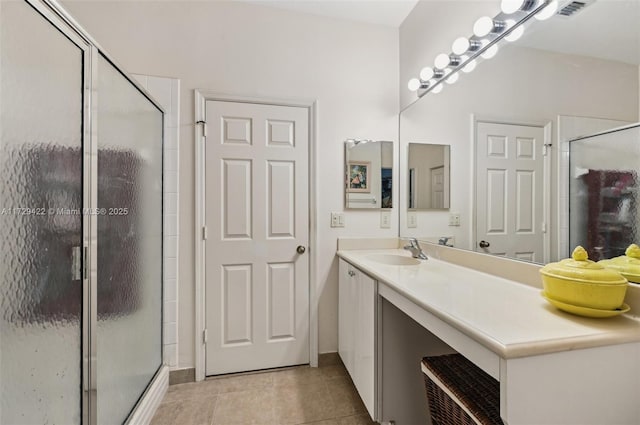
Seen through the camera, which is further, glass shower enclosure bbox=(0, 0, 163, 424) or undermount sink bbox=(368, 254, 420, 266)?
undermount sink bbox=(368, 254, 420, 266)

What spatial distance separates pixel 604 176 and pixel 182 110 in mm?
2148

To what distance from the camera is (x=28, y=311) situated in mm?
795

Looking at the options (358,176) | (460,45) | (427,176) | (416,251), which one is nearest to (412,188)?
(427,176)

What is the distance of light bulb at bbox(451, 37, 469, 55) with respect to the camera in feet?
4.75

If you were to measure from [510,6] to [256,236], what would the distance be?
1815 millimetres

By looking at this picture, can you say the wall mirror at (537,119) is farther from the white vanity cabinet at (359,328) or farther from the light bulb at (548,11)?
the white vanity cabinet at (359,328)

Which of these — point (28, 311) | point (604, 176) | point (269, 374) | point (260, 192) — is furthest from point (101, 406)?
point (604, 176)

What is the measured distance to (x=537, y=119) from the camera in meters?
1.11

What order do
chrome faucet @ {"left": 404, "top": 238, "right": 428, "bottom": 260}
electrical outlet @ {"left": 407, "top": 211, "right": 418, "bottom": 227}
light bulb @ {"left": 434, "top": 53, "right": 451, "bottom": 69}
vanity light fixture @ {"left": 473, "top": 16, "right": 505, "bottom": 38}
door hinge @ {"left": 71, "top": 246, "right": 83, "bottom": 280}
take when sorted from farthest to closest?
1. electrical outlet @ {"left": 407, "top": 211, "right": 418, "bottom": 227}
2. chrome faucet @ {"left": 404, "top": 238, "right": 428, "bottom": 260}
3. light bulb @ {"left": 434, "top": 53, "right": 451, "bottom": 69}
4. vanity light fixture @ {"left": 473, "top": 16, "right": 505, "bottom": 38}
5. door hinge @ {"left": 71, "top": 246, "right": 83, "bottom": 280}

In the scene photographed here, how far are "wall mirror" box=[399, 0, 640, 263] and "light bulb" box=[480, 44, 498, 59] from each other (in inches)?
1.1

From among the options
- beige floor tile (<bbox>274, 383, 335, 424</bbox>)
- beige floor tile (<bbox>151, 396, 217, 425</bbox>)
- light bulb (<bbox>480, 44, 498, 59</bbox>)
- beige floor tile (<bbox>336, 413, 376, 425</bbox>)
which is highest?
light bulb (<bbox>480, 44, 498, 59</bbox>)

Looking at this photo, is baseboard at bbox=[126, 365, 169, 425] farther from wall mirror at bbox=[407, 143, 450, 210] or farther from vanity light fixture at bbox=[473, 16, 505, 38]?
vanity light fixture at bbox=[473, 16, 505, 38]

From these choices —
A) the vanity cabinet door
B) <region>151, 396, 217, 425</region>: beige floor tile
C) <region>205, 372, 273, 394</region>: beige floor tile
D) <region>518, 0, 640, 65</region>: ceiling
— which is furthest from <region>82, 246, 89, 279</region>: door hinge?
<region>518, 0, 640, 65</region>: ceiling

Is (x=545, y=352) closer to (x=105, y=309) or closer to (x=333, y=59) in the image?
(x=105, y=309)
